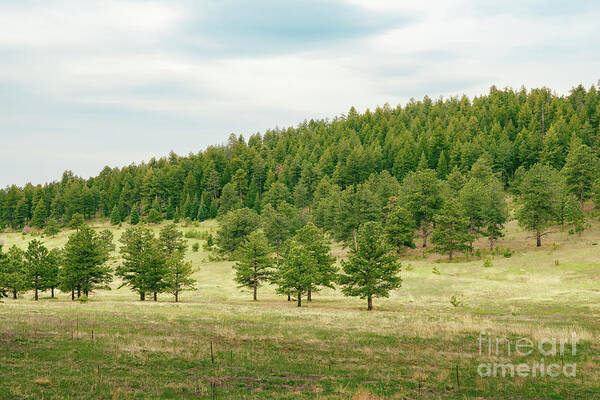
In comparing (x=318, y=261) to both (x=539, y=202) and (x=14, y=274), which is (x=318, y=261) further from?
(x=539, y=202)

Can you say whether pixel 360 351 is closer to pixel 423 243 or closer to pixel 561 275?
pixel 561 275

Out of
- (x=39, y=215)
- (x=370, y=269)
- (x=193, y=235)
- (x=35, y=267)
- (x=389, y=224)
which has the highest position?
(x=39, y=215)

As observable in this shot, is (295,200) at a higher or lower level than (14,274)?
higher

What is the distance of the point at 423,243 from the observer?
87.7 metres

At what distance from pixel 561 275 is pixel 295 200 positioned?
8217cm

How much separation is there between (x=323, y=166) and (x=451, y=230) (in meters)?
79.0

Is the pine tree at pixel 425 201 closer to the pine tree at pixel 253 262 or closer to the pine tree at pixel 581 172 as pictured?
the pine tree at pixel 581 172

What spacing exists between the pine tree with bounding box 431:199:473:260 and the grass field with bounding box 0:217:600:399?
24.9 metres

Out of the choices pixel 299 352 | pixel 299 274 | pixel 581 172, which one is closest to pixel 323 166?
pixel 581 172

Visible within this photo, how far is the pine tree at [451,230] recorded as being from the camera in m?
74.3

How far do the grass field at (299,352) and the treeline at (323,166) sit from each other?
215 ft

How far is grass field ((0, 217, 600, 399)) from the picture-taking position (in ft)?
53.3

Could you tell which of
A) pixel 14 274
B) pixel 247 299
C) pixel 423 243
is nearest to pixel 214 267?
pixel 247 299

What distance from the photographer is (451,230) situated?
74500 millimetres
